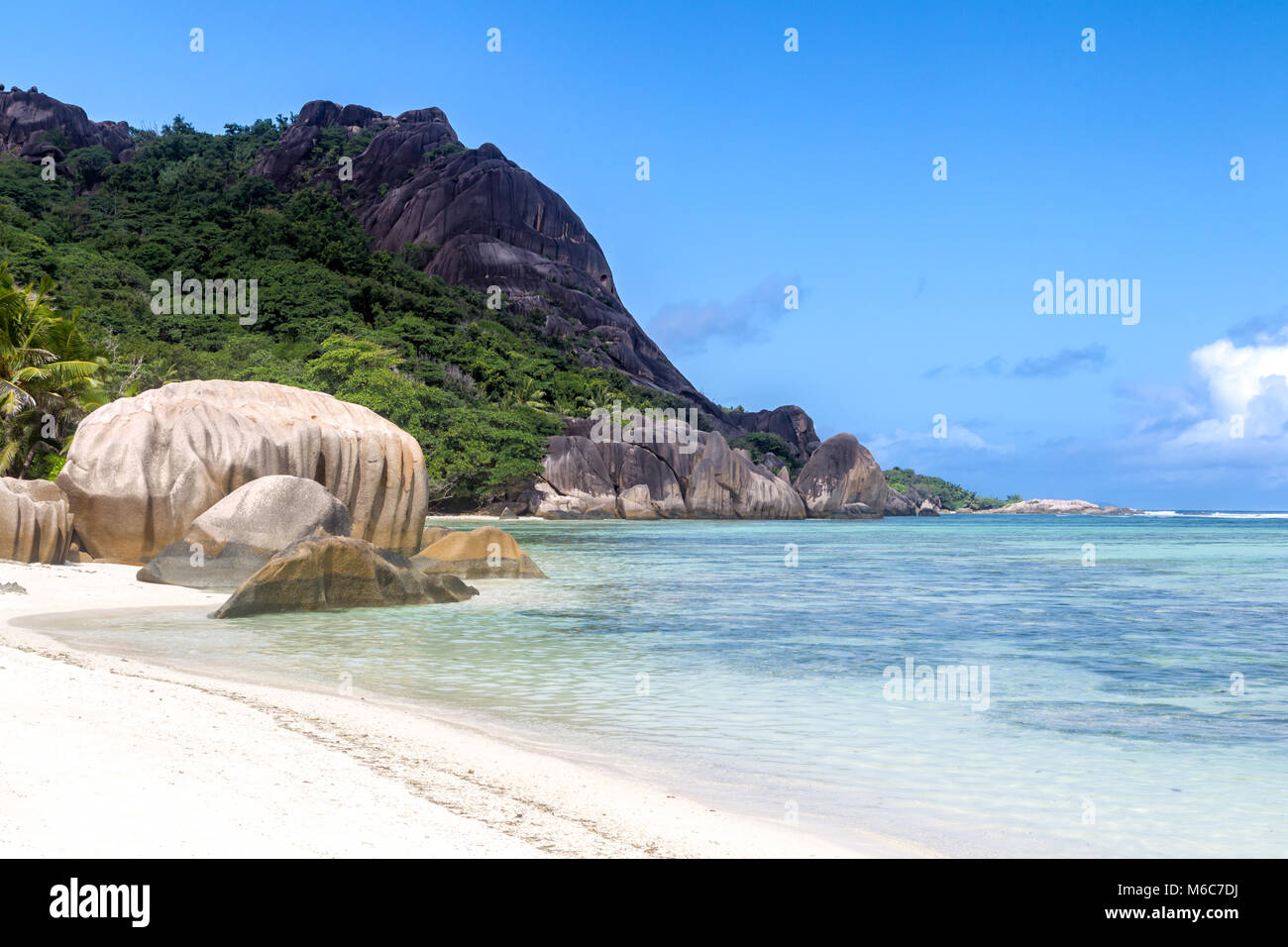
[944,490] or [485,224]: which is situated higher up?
[485,224]

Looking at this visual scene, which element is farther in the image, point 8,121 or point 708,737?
point 8,121

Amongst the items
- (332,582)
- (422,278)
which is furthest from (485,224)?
(332,582)

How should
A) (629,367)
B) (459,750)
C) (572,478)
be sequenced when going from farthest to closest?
(629,367), (572,478), (459,750)

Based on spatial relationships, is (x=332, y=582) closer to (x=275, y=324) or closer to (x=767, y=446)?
(x=275, y=324)

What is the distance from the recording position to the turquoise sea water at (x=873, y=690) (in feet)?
17.4

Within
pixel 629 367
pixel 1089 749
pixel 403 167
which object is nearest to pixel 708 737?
pixel 1089 749

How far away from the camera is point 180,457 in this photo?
16422mm

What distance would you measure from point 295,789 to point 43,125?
394 feet

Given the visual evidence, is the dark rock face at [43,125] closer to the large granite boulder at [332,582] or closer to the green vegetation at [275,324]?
the green vegetation at [275,324]

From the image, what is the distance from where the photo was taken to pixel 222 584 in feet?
49.3

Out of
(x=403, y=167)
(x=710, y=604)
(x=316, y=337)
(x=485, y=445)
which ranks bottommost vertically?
(x=710, y=604)

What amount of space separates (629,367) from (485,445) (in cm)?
4747

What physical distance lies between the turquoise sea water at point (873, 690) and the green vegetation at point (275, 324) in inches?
544
